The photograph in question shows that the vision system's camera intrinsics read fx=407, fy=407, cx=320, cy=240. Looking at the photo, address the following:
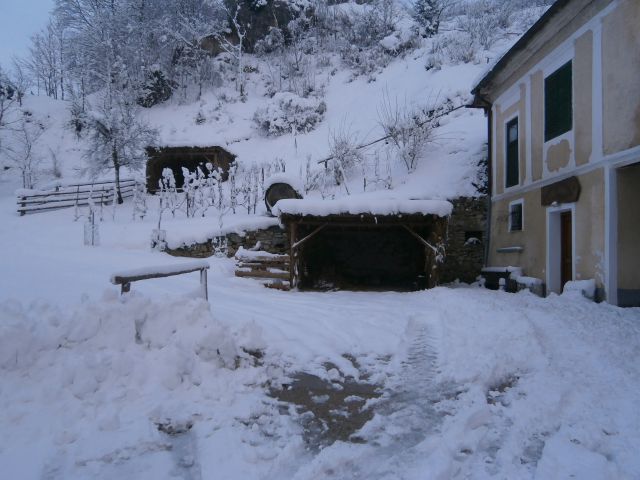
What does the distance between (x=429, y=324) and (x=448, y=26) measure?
27.9 meters

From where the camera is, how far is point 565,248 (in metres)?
9.00

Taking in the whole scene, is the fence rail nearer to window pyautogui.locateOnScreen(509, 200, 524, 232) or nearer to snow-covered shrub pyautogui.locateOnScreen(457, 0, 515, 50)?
window pyautogui.locateOnScreen(509, 200, 524, 232)

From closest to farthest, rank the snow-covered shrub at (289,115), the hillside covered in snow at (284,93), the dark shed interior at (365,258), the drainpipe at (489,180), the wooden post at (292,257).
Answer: the wooden post at (292,257)
the drainpipe at (489,180)
the dark shed interior at (365,258)
the hillside covered in snow at (284,93)
the snow-covered shrub at (289,115)

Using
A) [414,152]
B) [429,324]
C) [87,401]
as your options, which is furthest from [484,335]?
[414,152]

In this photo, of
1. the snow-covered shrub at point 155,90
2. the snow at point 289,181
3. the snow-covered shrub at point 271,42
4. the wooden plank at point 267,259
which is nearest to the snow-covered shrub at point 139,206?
the snow at point 289,181

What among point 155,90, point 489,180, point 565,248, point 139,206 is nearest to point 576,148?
point 565,248

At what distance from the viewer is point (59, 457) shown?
8.34 feet

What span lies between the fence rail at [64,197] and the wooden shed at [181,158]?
103 centimetres

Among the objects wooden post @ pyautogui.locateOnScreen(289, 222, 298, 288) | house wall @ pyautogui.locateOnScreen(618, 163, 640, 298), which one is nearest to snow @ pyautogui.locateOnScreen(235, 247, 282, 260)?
wooden post @ pyautogui.locateOnScreen(289, 222, 298, 288)

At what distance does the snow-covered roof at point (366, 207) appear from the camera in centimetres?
947

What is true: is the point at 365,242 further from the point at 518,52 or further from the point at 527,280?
the point at 518,52

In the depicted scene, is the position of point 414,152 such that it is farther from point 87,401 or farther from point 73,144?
point 73,144

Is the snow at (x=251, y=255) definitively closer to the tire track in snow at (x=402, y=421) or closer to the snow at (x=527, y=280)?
the snow at (x=527, y=280)

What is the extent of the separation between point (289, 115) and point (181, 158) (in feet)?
21.2
